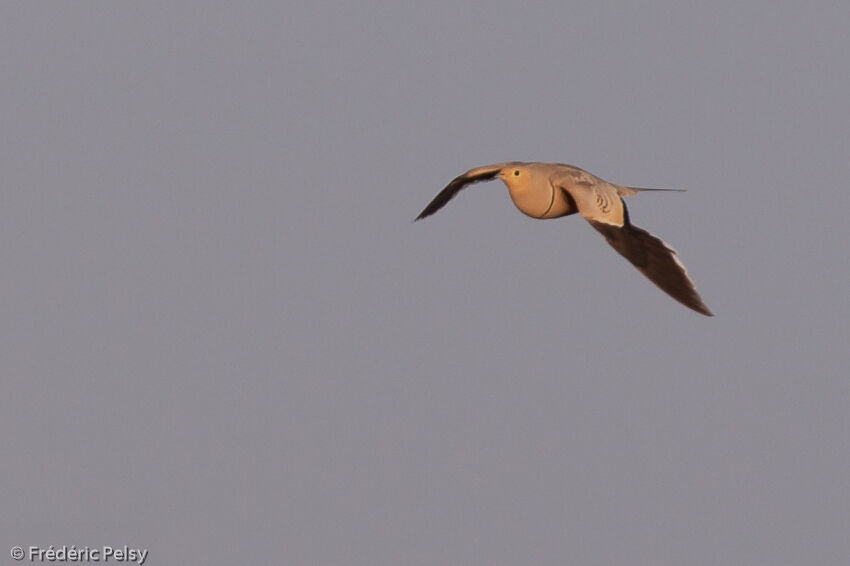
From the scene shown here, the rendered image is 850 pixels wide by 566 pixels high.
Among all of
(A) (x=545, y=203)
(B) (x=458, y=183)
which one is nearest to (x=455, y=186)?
(B) (x=458, y=183)

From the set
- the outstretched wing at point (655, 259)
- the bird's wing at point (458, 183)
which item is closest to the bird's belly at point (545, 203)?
the bird's wing at point (458, 183)

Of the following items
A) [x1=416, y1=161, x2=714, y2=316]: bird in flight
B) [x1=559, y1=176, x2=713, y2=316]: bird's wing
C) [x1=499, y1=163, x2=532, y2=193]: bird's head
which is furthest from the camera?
[x1=499, y1=163, x2=532, y2=193]: bird's head

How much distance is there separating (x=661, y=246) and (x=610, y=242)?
723 millimetres

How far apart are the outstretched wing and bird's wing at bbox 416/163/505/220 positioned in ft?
10.2

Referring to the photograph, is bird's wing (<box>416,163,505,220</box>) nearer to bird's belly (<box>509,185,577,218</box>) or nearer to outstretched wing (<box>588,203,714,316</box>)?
bird's belly (<box>509,185,577,218</box>)

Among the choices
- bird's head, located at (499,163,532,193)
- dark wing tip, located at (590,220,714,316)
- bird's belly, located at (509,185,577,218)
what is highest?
bird's head, located at (499,163,532,193)

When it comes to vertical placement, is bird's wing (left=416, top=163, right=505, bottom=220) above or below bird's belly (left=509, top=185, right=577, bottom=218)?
above

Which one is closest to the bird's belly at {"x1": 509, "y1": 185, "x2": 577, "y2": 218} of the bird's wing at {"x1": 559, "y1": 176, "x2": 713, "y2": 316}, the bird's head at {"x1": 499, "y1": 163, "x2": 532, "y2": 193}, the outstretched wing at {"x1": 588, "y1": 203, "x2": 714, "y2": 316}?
the bird's head at {"x1": 499, "y1": 163, "x2": 532, "y2": 193}

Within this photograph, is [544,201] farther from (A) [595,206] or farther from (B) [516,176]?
(A) [595,206]

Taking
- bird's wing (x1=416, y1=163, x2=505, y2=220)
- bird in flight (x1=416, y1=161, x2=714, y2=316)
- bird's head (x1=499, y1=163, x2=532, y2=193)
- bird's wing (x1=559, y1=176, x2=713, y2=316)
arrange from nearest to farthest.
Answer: bird's wing (x1=559, y1=176, x2=713, y2=316)
bird in flight (x1=416, y1=161, x2=714, y2=316)
bird's head (x1=499, y1=163, x2=532, y2=193)
bird's wing (x1=416, y1=163, x2=505, y2=220)

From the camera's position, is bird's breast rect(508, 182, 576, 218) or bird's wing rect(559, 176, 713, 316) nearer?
bird's wing rect(559, 176, 713, 316)

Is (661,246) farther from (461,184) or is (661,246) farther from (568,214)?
(461,184)

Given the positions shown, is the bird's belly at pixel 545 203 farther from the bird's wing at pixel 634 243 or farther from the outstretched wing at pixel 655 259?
the outstretched wing at pixel 655 259

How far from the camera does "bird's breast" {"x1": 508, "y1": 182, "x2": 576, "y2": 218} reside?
2231 centimetres
